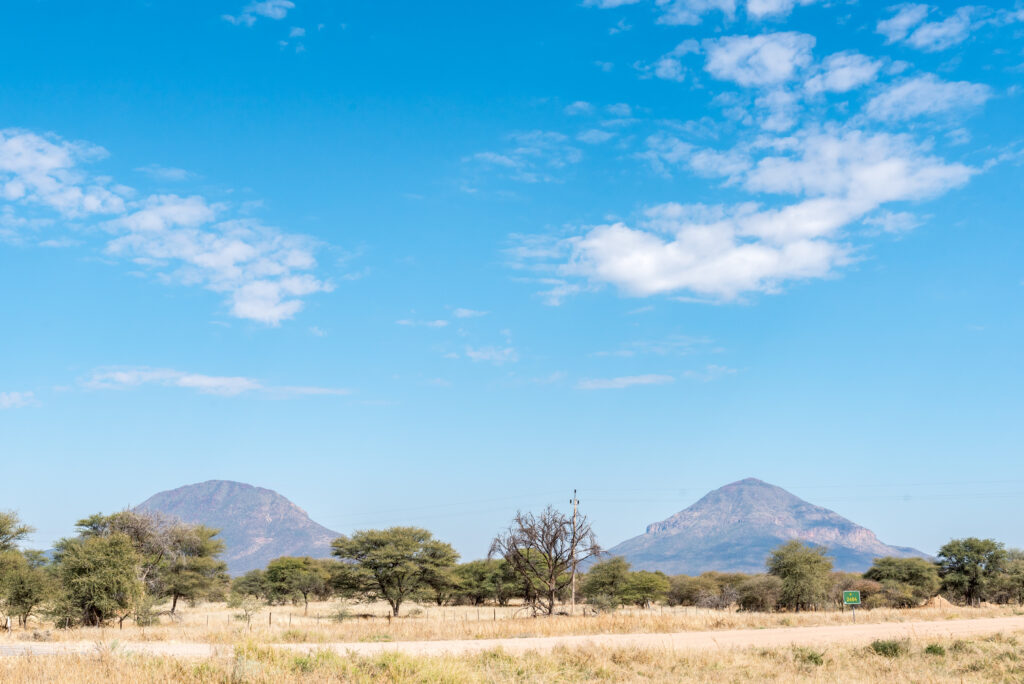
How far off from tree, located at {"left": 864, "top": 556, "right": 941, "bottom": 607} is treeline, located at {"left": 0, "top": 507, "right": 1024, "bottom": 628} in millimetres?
134

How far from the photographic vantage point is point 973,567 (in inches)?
2544

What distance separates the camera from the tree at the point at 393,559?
60.5 meters

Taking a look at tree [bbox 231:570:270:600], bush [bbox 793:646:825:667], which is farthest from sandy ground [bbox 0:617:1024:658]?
tree [bbox 231:570:270:600]

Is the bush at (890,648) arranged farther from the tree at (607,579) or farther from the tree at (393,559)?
the tree at (607,579)

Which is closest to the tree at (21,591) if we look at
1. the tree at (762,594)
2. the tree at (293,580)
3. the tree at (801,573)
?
the tree at (293,580)

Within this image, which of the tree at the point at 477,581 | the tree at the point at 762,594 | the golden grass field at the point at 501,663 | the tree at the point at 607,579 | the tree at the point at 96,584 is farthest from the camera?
the tree at the point at 477,581

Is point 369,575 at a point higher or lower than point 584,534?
lower

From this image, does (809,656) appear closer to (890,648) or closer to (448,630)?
(890,648)

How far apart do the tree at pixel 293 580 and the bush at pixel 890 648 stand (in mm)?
69958

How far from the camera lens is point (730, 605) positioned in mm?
64312

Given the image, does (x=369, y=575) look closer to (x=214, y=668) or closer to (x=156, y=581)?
(x=156, y=581)

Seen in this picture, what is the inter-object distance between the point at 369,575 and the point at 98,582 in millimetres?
28383

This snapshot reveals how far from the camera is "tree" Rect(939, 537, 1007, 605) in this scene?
63781mm

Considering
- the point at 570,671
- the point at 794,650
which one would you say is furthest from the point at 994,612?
the point at 570,671
